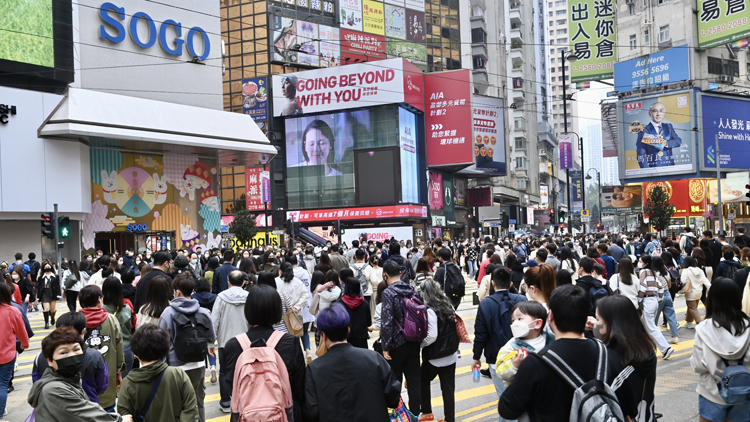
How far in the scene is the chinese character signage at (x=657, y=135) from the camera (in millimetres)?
46844

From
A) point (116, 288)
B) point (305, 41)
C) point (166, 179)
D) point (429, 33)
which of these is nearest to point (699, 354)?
point (116, 288)

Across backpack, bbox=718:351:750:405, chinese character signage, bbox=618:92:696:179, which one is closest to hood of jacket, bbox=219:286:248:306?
backpack, bbox=718:351:750:405

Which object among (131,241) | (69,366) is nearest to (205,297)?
(69,366)

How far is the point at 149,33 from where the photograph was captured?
30453 millimetres

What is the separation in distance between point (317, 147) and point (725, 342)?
5249 cm

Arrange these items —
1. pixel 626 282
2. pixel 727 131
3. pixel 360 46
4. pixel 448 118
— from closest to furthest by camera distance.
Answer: pixel 626 282 → pixel 727 131 → pixel 448 118 → pixel 360 46

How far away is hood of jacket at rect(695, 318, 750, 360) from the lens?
459 cm

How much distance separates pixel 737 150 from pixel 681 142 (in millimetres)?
5298

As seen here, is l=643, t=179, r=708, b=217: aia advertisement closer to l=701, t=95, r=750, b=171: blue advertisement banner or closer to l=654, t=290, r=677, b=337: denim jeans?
l=701, t=95, r=750, b=171: blue advertisement banner

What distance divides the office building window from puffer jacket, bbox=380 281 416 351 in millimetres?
50201

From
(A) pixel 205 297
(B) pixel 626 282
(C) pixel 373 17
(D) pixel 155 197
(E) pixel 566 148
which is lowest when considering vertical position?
(B) pixel 626 282

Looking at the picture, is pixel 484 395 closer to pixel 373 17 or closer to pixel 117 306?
pixel 117 306

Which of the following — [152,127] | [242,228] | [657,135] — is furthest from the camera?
[657,135]

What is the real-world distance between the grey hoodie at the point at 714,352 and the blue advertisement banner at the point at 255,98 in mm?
54942
